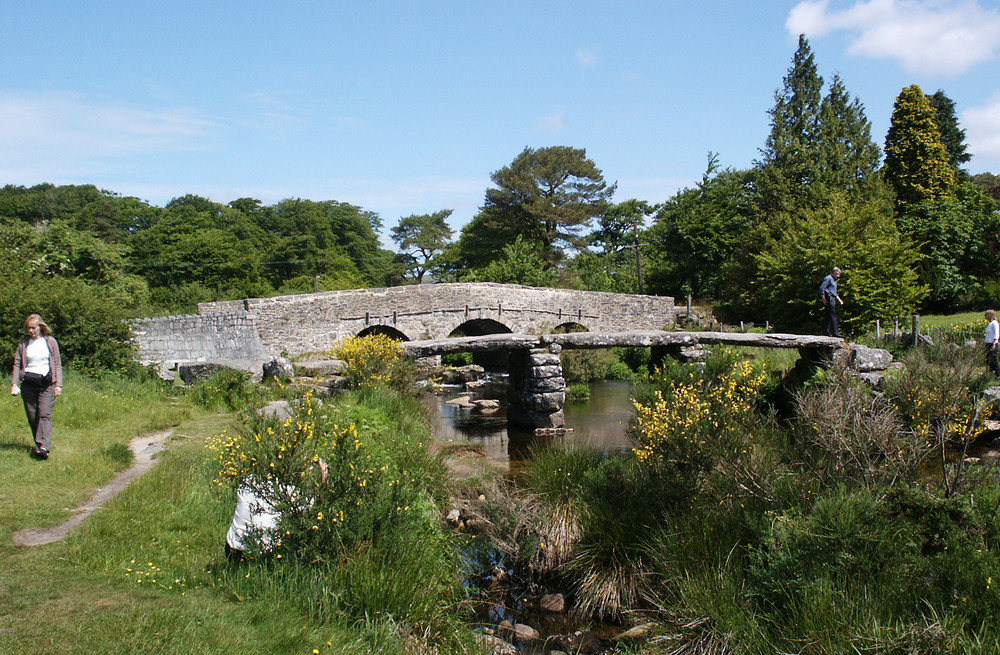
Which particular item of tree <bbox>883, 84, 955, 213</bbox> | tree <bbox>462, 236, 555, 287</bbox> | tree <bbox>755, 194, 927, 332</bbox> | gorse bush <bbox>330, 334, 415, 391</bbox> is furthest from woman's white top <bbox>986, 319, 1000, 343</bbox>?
tree <bbox>462, 236, 555, 287</bbox>

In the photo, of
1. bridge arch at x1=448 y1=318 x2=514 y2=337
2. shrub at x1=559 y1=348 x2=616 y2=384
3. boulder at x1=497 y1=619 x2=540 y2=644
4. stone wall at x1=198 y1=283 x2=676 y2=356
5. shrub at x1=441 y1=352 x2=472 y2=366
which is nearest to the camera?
boulder at x1=497 y1=619 x2=540 y2=644

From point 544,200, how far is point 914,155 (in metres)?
19.0

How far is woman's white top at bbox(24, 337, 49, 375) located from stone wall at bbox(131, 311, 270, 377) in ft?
Result: 24.8

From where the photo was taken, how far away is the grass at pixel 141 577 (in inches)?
158

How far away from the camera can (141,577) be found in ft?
16.6

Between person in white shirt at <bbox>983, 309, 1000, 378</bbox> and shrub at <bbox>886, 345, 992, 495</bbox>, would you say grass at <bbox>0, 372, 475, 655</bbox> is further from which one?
person in white shirt at <bbox>983, 309, 1000, 378</bbox>

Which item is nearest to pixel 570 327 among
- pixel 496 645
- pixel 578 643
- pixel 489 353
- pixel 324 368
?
pixel 489 353

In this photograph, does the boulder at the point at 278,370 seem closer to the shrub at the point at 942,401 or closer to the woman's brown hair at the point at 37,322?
the woman's brown hair at the point at 37,322

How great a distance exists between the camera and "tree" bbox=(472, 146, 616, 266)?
40969mm

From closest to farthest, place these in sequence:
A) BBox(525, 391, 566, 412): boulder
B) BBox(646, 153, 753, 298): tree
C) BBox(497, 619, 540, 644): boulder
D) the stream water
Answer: BBox(497, 619, 540, 644): boulder < the stream water < BBox(525, 391, 566, 412): boulder < BBox(646, 153, 753, 298): tree

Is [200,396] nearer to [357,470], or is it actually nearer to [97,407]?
[97,407]

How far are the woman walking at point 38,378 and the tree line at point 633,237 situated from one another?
175 inches

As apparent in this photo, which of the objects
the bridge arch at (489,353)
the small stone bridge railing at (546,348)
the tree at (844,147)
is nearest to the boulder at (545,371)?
the small stone bridge railing at (546,348)

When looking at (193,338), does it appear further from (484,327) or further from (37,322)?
(484,327)
